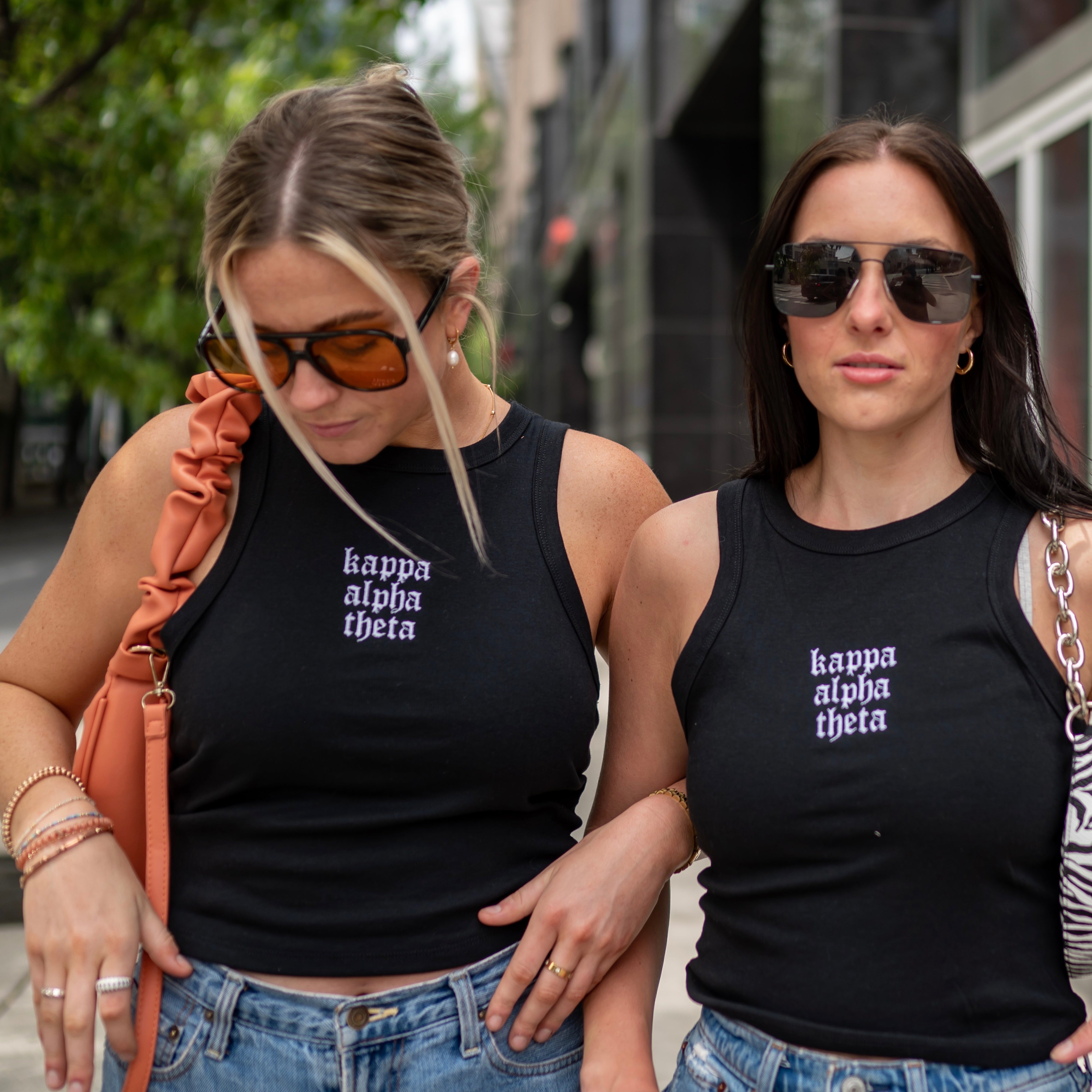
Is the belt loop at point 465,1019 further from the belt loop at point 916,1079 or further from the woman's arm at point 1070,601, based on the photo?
the woman's arm at point 1070,601

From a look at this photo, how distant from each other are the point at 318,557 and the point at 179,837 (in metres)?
0.45

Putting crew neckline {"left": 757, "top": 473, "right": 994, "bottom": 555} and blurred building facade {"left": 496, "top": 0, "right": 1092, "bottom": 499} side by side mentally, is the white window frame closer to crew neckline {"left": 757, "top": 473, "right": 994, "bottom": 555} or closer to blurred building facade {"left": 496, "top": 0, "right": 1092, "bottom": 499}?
blurred building facade {"left": 496, "top": 0, "right": 1092, "bottom": 499}

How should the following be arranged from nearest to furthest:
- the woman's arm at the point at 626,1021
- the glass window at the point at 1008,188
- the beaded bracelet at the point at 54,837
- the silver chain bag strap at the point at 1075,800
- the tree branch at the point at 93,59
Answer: the silver chain bag strap at the point at 1075,800
the beaded bracelet at the point at 54,837
the woman's arm at the point at 626,1021
the glass window at the point at 1008,188
the tree branch at the point at 93,59

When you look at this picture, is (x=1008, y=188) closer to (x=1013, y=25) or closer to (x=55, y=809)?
(x=1013, y=25)

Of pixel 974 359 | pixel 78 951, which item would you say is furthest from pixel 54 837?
pixel 974 359

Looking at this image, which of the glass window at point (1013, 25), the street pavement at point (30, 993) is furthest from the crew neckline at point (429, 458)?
the glass window at point (1013, 25)

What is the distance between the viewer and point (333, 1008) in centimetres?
175

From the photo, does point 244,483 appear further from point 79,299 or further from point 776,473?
point 79,299

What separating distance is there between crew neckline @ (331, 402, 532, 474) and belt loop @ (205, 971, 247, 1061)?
0.75 m

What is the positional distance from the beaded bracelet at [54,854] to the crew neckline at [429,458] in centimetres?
62

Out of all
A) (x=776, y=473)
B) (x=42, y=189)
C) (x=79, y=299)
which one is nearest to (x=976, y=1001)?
(x=776, y=473)

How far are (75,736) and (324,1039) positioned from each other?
60cm

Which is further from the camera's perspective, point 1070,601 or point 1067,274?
point 1067,274

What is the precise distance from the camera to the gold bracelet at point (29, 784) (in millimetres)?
1794
